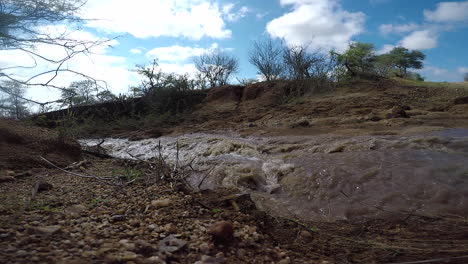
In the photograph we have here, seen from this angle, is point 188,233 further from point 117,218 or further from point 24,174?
point 24,174

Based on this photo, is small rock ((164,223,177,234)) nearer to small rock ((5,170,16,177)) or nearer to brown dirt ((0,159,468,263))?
brown dirt ((0,159,468,263))

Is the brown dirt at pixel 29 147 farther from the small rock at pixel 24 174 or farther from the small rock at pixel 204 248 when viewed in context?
the small rock at pixel 204 248

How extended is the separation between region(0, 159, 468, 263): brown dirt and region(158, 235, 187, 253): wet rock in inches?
1.0

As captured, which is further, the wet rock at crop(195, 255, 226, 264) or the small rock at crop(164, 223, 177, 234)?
the small rock at crop(164, 223, 177, 234)

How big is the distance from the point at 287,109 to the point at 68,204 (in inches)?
369

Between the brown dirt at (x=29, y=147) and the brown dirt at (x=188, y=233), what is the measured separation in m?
1.29

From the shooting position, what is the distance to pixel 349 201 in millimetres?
2705

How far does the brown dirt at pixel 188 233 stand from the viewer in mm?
1390

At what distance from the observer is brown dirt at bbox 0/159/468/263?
139cm

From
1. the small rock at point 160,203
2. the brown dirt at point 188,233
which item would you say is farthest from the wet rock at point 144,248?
the small rock at point 160,203

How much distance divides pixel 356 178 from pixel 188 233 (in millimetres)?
2149

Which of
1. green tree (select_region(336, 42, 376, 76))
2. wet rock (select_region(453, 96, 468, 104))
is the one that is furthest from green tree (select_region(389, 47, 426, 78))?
wet rock (select_region(453, 96, 468, 104))

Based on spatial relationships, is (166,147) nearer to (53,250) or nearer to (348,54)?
(53,250)

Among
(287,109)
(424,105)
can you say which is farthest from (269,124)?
(424,105)
